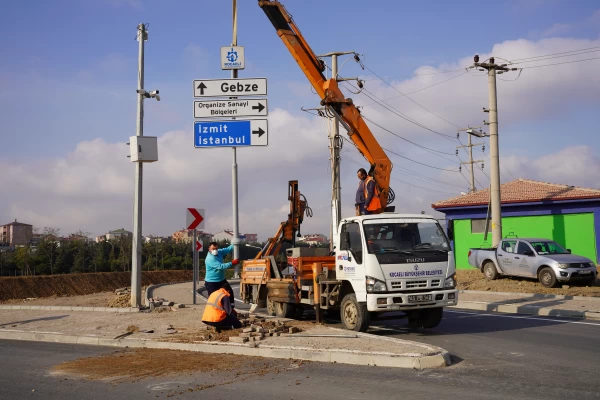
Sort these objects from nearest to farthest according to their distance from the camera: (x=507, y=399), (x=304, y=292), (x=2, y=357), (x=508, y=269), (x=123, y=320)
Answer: (x=507, y=399) → (x=2, y=357) → (x=304, y=292) → (x=123, y=320) → (x=508, y=269)

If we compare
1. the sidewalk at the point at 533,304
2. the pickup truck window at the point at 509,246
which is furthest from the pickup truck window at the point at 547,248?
the sidewalk at the point at 533,304

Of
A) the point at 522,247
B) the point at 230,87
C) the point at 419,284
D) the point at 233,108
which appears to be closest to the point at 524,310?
the point at 522,247

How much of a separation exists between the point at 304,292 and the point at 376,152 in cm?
407

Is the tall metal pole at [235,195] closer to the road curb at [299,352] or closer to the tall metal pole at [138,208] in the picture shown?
the tall metal pole at [138,208]

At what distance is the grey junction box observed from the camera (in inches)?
664

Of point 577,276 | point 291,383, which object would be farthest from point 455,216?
point 291,383

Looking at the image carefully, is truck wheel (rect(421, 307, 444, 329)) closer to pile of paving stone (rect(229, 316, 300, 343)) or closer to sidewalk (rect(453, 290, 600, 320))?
pile of paving stone (rect(229, 316, 300, 343))

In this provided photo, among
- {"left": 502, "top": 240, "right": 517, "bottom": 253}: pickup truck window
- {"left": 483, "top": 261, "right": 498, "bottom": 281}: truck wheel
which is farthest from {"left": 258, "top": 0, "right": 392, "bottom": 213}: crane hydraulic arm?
{"left": 483, "top": 261, "right": 498, "bottom": 281}: truck wheel

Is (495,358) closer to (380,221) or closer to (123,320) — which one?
(380,221)

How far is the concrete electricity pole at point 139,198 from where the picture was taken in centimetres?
1673

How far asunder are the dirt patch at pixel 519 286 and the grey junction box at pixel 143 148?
41.2 ft

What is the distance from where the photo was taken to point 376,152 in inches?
594

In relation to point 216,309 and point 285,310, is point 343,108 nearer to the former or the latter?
point 285,310

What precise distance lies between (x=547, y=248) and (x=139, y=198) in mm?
14018
